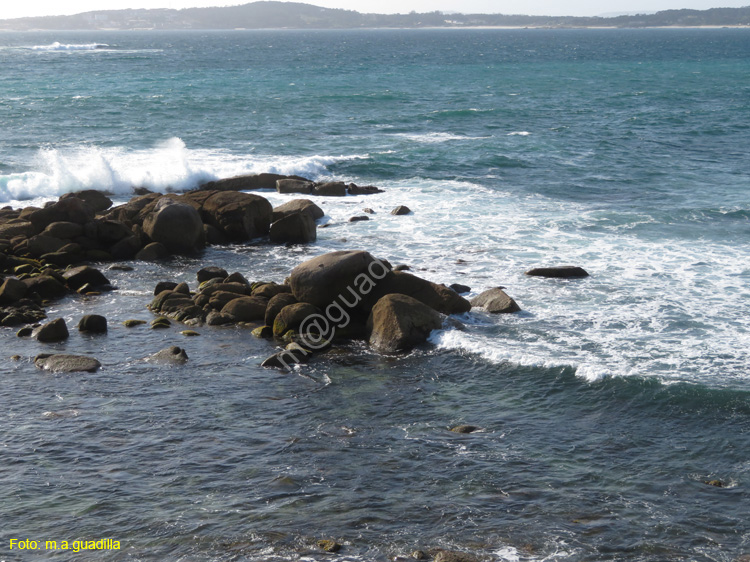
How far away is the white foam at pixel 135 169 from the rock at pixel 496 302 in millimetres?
15784

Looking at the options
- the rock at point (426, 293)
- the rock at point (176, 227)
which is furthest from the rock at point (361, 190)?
the rock at point (426, 293)

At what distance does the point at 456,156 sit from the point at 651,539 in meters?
A: 28.7

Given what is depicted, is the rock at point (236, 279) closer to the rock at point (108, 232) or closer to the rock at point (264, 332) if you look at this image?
the rock at point (264, 332)

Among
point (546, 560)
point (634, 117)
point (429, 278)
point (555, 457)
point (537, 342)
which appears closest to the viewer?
point (546, 560)

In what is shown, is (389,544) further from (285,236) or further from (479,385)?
(285,236)

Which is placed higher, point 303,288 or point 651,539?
point 303,288

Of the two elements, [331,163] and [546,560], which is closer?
[546,560]

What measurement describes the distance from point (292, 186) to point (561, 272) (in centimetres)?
1274

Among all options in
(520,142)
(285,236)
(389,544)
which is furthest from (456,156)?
(389,544)

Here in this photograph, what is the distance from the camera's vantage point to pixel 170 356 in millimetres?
15641

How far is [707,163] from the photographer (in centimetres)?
3500

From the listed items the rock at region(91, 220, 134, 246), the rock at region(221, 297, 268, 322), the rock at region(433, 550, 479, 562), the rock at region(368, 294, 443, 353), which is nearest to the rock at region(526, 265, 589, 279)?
the rock at region(368, 294, 443, 353)

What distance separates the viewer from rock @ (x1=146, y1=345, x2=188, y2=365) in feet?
51.0

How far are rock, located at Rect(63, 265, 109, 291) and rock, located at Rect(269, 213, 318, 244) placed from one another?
5564mm
